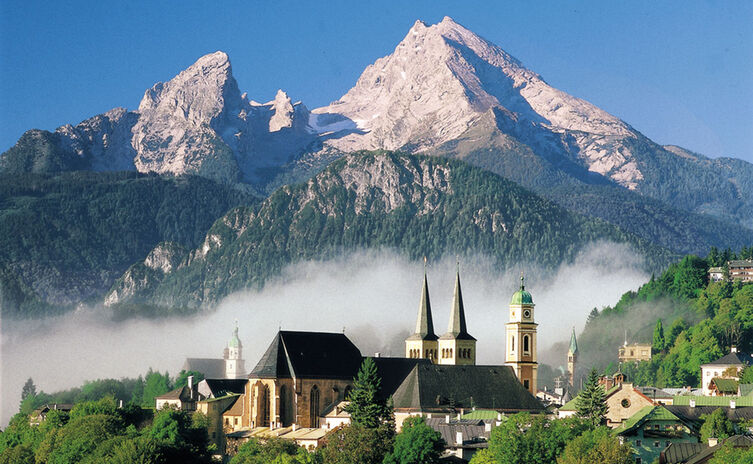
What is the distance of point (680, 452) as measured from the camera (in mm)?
133625

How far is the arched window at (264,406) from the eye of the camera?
616ft

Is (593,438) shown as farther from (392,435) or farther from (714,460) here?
(392,435)

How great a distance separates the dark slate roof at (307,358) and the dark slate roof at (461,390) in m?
9.41

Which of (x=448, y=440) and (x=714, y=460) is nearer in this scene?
(x=714, y=460)

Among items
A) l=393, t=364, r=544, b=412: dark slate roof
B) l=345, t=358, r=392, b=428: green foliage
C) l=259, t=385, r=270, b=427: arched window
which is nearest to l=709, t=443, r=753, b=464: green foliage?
l=345, t=358, r=392, b=428: green foliage

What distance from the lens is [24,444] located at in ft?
608

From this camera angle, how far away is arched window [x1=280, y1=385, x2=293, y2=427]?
7372 inches

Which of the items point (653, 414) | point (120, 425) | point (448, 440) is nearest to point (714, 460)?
point (653, 414)

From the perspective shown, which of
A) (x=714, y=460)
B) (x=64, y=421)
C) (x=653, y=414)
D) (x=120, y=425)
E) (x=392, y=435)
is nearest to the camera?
(x=714, y=460)

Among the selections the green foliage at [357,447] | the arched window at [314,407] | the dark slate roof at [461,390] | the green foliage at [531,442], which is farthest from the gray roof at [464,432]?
the arched window at [314,407]

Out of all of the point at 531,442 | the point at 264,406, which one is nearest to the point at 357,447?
the point at 531,442

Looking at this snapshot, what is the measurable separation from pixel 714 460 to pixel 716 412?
3205cm

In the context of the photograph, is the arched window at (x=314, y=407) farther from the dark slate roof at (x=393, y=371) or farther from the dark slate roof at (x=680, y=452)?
the dark slate roof at (x=680, y=452)

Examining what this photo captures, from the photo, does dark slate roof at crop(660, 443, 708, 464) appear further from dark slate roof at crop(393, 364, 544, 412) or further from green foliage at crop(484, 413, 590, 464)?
dark slate roof at crop(393, 364, 544, 412)
